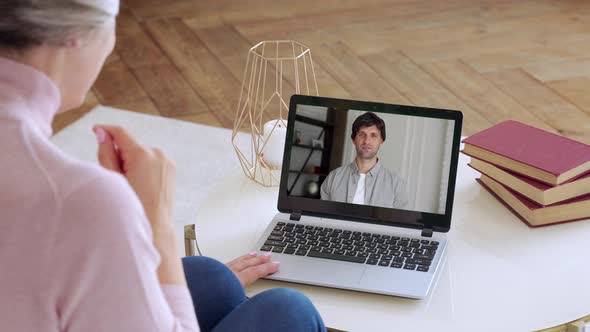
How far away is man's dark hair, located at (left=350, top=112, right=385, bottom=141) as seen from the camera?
57.0 inches

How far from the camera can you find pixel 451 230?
→ 58.0 inches

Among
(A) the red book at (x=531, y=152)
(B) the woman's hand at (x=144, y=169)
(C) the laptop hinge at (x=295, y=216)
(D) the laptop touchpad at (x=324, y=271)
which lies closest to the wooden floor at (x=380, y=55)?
(A) the red book at (x=531, y=152)

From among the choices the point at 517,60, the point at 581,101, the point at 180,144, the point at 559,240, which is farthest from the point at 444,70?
the point at 559,240

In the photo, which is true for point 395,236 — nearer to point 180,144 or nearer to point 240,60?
point 180,144

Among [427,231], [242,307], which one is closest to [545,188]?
[427,231]

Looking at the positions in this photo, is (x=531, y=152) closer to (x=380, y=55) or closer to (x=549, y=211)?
(x=549, y=211)

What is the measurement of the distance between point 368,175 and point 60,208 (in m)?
0.78

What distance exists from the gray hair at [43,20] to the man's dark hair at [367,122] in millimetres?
713

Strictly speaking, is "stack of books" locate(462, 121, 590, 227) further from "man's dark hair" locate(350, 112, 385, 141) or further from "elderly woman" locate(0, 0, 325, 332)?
"elderly woman" locate(0, 0, 325, 332)

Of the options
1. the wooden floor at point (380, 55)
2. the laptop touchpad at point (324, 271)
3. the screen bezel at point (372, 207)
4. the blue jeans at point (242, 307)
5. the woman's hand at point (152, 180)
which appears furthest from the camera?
the wooden floor at point (380, 55)

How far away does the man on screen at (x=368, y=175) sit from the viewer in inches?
56.6

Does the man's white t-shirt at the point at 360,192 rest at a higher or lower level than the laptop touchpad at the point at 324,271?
higher

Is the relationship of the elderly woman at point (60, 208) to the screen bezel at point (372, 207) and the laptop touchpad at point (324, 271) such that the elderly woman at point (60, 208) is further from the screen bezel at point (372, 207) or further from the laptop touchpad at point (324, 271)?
the screen bezel at point (372, 207)

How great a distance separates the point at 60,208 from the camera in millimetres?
737
